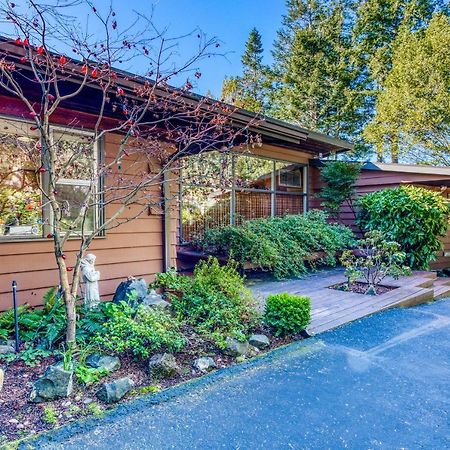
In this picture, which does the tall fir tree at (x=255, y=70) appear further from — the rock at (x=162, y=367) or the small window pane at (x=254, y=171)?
the rock at (x=162, y=367)

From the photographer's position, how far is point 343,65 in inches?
657

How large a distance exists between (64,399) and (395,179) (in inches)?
320

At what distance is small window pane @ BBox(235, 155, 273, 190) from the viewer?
7.77 metres

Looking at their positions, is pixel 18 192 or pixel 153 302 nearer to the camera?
pixel 153 302

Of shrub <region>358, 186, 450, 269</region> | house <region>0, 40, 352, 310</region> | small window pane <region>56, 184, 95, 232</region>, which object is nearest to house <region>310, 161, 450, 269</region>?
shrub <region>358, 186, 450, 269</region>

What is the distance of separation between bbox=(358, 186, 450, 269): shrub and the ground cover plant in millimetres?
4599

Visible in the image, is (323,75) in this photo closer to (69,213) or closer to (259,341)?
(69,213)

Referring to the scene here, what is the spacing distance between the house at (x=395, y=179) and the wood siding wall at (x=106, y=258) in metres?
5.72

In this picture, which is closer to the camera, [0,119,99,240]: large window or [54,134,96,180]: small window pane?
[0,119,99,240]: large window

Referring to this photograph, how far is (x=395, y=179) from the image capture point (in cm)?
817

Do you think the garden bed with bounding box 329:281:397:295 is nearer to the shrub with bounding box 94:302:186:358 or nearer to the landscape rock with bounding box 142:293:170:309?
the landscape rock with bounding box 142:293:170:309

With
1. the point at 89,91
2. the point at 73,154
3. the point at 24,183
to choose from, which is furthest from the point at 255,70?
the point at 24,183

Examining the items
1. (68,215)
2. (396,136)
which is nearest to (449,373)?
(68,215)

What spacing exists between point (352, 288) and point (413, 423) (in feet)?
11.5
